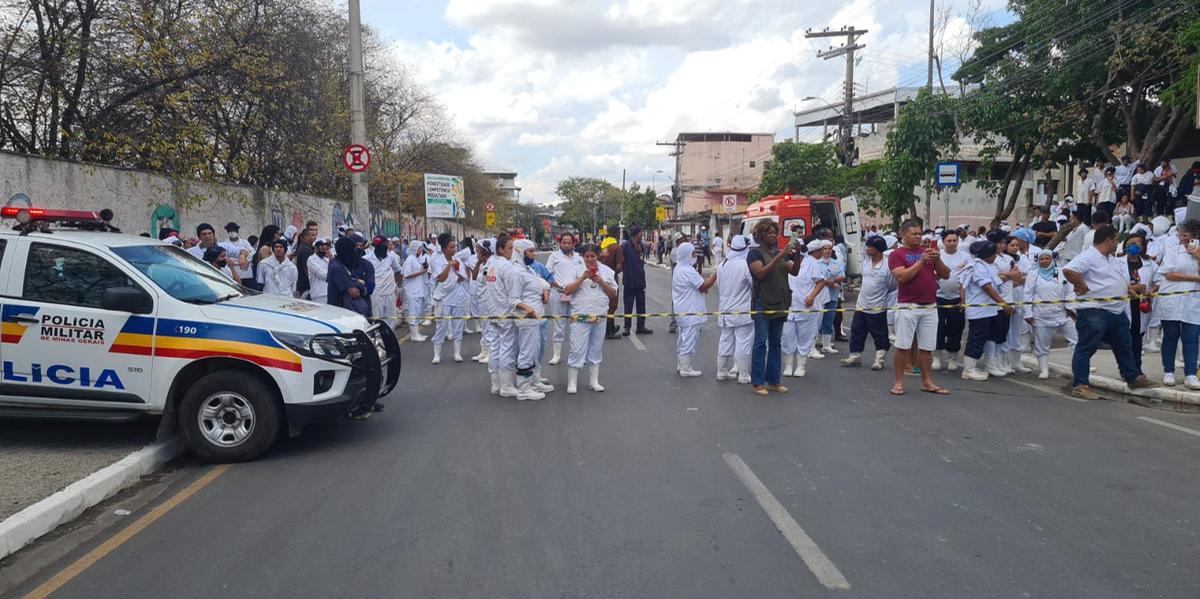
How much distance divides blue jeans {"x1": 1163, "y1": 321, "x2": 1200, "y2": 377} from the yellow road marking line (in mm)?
9577

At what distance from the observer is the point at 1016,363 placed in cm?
1072

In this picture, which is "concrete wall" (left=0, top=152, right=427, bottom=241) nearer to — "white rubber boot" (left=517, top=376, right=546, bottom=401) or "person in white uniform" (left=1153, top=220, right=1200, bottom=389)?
"white rubber boot" (left=517, top=376, right=546, bottom=401)

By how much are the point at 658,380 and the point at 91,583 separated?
662 centimetres

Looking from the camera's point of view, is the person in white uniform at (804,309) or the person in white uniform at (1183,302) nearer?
the person in white uniform at (1183,302)

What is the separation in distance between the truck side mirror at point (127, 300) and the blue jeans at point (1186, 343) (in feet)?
33.2

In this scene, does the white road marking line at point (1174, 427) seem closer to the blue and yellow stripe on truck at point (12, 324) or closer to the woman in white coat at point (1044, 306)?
the woman in white coat at point (1044, 306)

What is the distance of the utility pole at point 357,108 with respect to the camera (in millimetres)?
15605

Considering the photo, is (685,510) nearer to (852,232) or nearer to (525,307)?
(525,307)

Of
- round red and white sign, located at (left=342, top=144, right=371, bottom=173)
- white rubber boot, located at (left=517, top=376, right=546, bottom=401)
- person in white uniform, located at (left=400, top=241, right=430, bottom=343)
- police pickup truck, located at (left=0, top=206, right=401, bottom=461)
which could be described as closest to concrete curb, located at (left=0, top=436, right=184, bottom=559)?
police pickup truck, located at (left=0, top=206, right=401, bottom=461)

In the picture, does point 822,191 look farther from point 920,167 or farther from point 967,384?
point 967,384

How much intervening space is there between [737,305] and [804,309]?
1.57 metres

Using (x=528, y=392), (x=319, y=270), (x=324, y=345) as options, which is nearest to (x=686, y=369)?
(x=528, y=392)

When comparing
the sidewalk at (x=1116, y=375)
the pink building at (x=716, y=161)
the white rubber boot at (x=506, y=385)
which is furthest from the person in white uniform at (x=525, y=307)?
the pink building at (x=716, y=161)

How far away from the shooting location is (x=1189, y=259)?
879 cm
